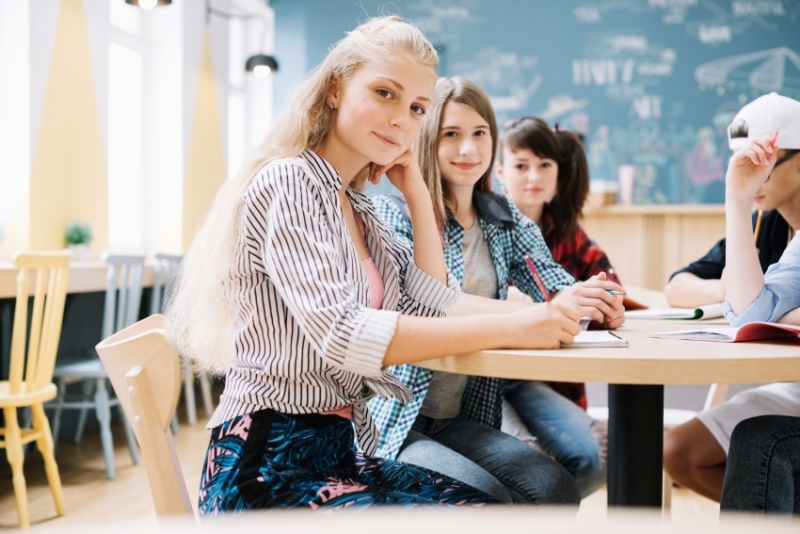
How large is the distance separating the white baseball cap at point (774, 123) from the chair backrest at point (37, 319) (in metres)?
2.19

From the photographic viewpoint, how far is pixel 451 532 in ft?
1.05

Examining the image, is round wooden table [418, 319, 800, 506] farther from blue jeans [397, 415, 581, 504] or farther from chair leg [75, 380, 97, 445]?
chair leg [75, 380, 97, 445]

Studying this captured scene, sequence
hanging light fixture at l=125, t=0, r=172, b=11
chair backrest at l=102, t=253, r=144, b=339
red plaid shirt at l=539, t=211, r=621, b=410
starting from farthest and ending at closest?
Result: hanging light fixture at l=125, t=0, r=172, b=11 < chair backrest at l=102, t=253, r=144, b=339 < red plaid shirt at l=539, t=211, r=621, b=410

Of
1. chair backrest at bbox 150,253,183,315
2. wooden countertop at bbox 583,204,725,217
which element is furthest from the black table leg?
wooden countertop at bbox 583,204,725,217

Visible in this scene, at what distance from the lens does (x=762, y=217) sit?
1.88 meters

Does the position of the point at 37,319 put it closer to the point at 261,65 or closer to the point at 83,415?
the point at 83,415

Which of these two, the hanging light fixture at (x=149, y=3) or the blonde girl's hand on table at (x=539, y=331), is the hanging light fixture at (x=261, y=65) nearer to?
the hanging light fixture at (x=149, y=3)

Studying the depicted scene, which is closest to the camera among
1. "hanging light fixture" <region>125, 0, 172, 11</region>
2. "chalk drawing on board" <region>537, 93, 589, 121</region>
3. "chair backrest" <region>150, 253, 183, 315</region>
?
"chair backrest" <region>150, 253, 183, 315</region>

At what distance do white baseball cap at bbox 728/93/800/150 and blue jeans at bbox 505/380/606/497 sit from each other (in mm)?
685

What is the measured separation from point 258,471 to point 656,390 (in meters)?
0.63

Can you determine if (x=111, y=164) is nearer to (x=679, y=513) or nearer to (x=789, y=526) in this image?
(x=679, y=513)

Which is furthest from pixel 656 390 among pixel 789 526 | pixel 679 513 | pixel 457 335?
pixel 679 513

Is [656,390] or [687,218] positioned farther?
[687,218]

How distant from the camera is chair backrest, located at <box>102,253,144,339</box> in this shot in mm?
3506
